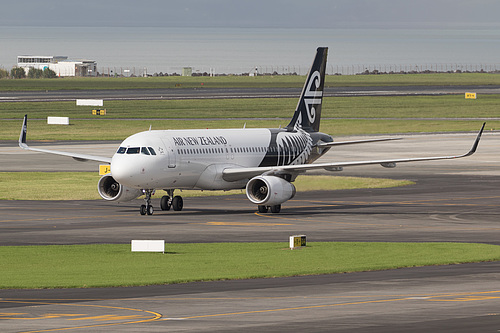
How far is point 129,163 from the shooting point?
56.8 m

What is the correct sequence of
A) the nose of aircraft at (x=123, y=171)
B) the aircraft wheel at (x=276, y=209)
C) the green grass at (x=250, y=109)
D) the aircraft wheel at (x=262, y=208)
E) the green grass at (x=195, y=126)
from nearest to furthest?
the nose of aircraft at (x=123, y=171)
the aircraft wheel at (x=276, y=209)
the aircraft wheel at (x=262, y=208)
the green grass at (x=195, y=126)
the green grass at (x=250, y=109)

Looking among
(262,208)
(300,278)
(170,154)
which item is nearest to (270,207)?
(262,208)

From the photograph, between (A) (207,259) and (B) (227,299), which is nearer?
(B) (227,299)

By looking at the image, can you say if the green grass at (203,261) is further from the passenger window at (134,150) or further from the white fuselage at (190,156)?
the passenger window at (134,150)

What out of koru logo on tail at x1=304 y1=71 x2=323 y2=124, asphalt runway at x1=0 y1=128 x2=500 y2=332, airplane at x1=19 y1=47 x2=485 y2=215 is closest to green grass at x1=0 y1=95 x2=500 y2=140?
asphalt runway at x1=0 y1=128 x2=500 y2=332

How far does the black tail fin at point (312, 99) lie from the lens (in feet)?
231

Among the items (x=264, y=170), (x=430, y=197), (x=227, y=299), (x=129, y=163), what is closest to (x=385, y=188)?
(x=430, y=197)

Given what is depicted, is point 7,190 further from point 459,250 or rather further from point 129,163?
point 459,250

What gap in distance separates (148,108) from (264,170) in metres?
123

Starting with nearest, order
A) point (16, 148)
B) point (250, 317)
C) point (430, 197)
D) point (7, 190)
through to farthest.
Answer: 1. point (250, 317)
2. point (430, 197)
3. point (7, 190)
4. point (16, 148)

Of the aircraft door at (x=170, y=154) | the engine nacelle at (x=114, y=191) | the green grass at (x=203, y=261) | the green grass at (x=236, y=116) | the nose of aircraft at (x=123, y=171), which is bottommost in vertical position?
the green grass at (x=203, y=261)

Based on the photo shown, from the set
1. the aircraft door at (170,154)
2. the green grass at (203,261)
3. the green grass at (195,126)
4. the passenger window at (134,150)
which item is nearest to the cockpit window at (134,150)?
the passenger window at (134,150)

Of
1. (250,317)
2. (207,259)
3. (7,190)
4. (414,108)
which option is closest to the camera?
(250,317)

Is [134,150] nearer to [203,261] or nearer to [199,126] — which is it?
[203,261]
